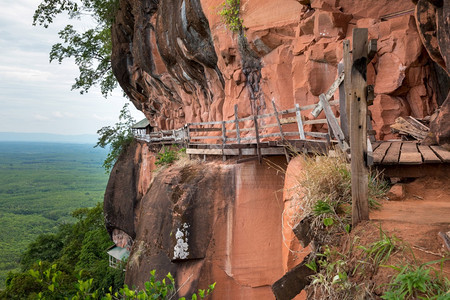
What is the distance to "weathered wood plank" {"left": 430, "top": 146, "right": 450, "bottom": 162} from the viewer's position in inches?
198

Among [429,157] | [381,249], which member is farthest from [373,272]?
[429,157]

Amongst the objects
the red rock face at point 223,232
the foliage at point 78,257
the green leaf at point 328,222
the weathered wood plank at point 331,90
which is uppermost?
the weathered wood plank at point 331,90

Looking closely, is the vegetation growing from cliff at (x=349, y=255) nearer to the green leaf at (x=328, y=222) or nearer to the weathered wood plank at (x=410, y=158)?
the green leaf at (x=328, y=222)

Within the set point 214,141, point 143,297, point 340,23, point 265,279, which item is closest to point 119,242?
point 214,141

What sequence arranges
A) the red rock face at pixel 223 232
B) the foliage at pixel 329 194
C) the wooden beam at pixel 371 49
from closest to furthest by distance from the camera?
the wooden beam at pixel 371 49 → the foliage at pixel 329 194 → the red rock face at pixel 223 232

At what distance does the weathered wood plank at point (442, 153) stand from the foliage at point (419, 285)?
8.89 ft

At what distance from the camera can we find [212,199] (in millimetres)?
10430

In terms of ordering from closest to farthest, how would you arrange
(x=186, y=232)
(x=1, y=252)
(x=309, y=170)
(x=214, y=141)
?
(x=309, y=170) → (x=186, y=232) → (x=214, y=141) → (x=1, y=252)

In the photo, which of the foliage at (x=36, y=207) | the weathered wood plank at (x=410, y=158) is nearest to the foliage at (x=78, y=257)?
the foliage at (x=36, y=207)

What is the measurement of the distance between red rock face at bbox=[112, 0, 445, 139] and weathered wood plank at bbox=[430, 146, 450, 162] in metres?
2.77

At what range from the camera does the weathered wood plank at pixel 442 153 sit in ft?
16.5

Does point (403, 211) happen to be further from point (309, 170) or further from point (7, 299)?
point (7, 299)

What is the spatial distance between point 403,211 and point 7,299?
58.2ft

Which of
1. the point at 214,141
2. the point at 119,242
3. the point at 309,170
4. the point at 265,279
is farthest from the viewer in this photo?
the point at 119,242
